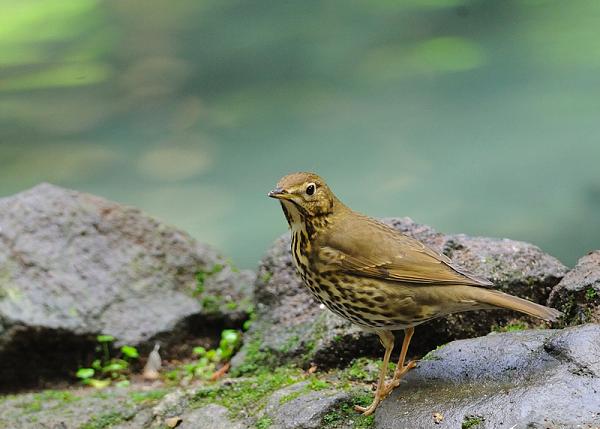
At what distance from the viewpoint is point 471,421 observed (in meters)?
3.01

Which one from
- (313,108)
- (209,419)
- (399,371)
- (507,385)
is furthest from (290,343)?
(313,108)

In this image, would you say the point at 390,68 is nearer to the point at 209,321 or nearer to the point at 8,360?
the point at 209,321

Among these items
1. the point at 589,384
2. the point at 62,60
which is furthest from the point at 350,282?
the point at 62,60

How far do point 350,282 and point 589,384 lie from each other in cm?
103

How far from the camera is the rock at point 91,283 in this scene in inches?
187

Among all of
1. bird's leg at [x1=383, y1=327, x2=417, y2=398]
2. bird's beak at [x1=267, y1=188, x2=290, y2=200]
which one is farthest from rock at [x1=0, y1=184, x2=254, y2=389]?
bird's beak at [x1=267, y1=188, x2=290, y2=200]

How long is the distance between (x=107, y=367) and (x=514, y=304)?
263cm

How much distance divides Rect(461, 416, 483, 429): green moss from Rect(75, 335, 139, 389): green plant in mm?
2380

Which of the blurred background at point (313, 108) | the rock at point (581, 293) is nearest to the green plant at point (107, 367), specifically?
the blurred background at point (313, 108)

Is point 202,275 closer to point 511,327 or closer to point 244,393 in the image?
point 244,393

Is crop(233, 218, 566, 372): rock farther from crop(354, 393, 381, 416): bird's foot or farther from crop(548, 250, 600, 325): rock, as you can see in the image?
A: crop(354, 393, 381, 416): bird's foot

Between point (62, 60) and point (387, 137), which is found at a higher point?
point (62, 60)

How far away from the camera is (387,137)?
6750 mm

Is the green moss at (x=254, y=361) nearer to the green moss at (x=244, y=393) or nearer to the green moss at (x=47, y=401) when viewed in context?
the green moss at (x=244, y=393)
